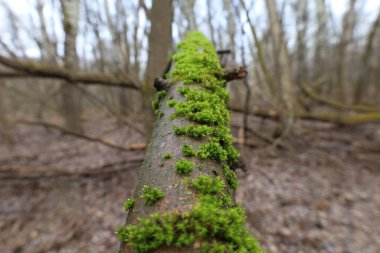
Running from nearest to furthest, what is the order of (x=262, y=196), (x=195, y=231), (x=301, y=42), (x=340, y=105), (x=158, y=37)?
(x=195, y=231), (x=158, y=37), (x=262, y=196), (x=340, y=105), (x=301, y=42)

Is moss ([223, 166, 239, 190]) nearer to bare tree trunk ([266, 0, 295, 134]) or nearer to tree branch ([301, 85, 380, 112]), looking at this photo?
bare tree trunk ([266, 0, 295, 134])

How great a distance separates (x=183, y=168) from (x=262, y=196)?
4.15 metres

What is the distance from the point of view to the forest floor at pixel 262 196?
3.75 metres

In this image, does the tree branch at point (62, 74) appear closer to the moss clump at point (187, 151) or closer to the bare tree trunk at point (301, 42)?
the moss clump at point (187, 151)

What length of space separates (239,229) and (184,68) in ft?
3.98

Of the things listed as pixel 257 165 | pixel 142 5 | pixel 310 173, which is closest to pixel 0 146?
pixel 142 5

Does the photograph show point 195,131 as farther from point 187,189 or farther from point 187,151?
point 187,189

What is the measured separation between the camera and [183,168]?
975 mm

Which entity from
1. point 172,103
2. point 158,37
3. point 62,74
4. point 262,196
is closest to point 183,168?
point 172,103

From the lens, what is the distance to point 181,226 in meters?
0.76

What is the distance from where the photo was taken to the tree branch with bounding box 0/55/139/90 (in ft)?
14.3

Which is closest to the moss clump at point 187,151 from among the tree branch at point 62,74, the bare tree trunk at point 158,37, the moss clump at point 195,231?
the moss clump at point 195,231

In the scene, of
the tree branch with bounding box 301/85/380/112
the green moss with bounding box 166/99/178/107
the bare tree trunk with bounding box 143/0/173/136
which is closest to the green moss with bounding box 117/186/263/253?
the green moss with bounding box 166/99/178/107

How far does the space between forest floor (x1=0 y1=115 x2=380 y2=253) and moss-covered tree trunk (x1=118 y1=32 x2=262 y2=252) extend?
2996 mm
